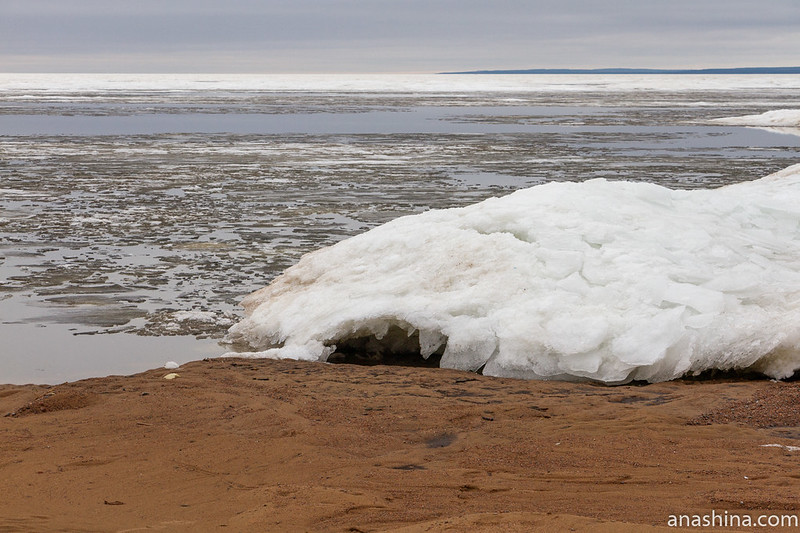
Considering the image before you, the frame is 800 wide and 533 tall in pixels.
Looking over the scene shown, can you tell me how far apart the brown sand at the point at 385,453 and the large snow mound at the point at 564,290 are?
410 mm

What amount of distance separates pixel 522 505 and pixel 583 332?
360cm

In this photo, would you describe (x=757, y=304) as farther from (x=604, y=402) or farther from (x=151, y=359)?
(x=151, y=359)

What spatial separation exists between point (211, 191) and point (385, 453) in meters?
15.5

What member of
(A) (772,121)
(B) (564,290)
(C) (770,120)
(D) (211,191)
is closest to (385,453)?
(B) (564,290)

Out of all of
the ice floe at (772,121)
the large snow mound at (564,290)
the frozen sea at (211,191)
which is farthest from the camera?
the ice floe at (772,121)

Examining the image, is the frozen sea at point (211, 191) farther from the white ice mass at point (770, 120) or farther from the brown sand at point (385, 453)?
the brown sand at point (385, 453)

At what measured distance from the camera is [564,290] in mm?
8773

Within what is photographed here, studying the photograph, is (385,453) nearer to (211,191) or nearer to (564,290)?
(564,290)

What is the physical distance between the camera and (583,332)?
809 centimetres

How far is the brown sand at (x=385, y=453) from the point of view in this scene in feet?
15.0

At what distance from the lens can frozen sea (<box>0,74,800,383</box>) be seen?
32.0ft

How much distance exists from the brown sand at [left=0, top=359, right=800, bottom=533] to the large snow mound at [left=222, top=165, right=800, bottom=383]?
410 millimetres

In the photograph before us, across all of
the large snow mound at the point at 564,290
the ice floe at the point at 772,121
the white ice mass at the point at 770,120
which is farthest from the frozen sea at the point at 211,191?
the white ice mass at the point at 770,120

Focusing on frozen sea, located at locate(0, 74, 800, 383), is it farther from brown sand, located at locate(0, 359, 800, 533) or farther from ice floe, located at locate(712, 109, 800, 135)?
brown sand, located at locate(0, 359, 800, 533)
